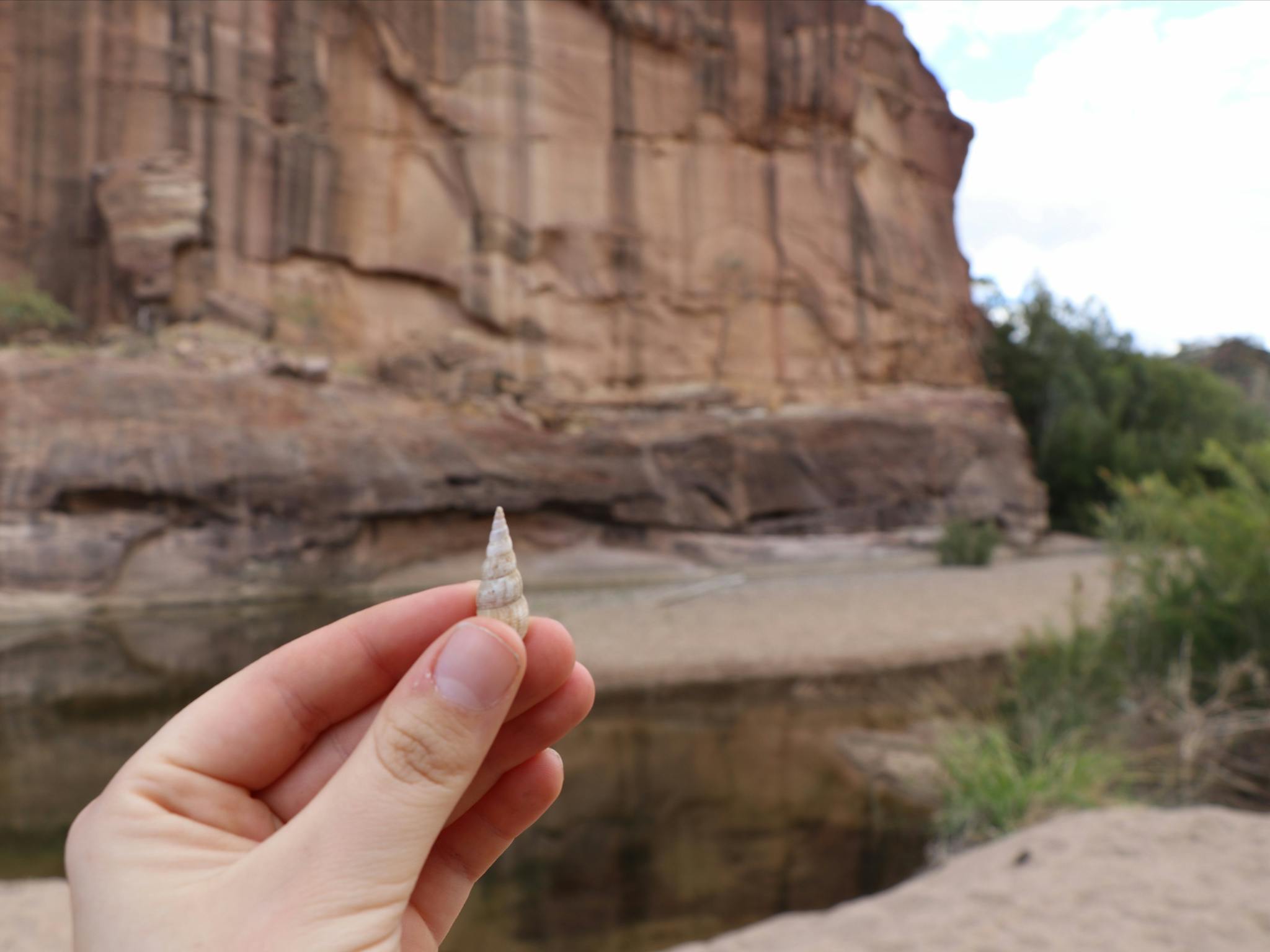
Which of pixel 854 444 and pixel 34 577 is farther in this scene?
pixel 854 444

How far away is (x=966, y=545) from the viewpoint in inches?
695

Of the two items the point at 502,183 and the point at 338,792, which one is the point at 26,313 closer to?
the point at 502,183

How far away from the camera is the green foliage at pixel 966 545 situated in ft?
57.4

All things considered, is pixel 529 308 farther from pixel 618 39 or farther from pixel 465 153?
pixel 618 39

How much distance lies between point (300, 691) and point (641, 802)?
182 inches

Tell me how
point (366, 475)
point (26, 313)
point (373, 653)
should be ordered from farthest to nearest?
point (26, 313) → point (366, 475) → point (373, 653)

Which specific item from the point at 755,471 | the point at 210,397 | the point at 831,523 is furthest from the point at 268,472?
the point at 831,523

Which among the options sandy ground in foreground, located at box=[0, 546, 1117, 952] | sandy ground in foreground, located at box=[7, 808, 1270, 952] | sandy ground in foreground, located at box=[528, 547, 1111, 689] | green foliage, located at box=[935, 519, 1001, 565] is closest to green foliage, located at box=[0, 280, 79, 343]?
sandy ground in foreground, located at box=[0, 546, 1117, 952]

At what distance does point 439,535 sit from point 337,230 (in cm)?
864

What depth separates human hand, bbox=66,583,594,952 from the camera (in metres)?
1.06

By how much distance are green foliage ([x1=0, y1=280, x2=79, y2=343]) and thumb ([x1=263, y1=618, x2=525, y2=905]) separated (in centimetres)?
1960

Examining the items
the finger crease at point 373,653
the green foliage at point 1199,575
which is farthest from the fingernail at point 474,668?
the green foliage at point 1199,575

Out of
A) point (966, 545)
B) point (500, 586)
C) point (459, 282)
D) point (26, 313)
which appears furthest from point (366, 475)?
point (500, 586)

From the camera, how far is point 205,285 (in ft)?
61.6
